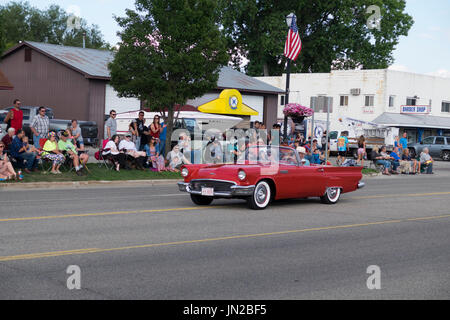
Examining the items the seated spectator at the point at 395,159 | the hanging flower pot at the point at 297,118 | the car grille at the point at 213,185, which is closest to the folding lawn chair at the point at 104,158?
the car grille at the point at 213,185

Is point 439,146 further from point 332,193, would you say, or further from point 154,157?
point 332,193

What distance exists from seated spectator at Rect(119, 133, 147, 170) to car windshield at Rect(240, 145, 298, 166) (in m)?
8.06

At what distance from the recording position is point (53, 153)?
746 inches

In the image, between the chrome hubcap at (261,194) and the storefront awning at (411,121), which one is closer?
the chrome hubcap at (261,194)

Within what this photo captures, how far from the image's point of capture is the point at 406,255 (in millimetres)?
8492

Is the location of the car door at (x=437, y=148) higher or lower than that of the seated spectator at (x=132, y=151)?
higher

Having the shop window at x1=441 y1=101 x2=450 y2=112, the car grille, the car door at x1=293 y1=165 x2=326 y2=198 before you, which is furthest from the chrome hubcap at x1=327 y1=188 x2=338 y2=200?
the shop window at x1=441 y1=101 x2=450 y2=112

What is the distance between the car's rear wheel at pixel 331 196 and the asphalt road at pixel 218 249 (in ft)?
0.86

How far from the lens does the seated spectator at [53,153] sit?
18828mm

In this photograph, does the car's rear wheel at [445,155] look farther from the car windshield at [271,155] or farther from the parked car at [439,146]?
the car windshield at [271,155]

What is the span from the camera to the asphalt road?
6293 millimetres
